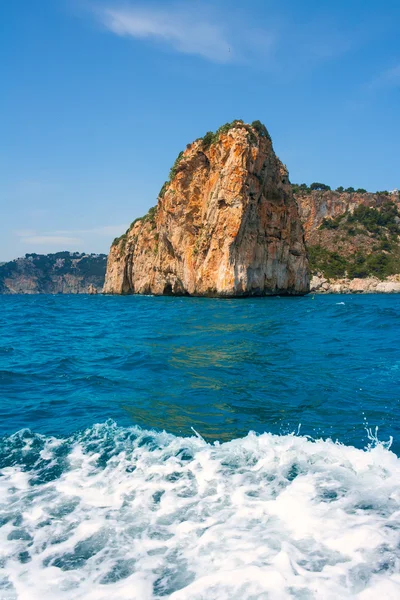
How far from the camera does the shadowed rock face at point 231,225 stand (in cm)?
4375

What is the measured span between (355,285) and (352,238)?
79.4 ft

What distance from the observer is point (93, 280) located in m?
187

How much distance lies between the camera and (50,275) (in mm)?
183750

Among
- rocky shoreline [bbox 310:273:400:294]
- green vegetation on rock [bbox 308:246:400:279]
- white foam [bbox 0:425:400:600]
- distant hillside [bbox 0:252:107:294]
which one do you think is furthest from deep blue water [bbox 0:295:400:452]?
distant hillside [bbox 0:252:107:294]

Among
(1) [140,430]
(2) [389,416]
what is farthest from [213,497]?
(2) [389,416]

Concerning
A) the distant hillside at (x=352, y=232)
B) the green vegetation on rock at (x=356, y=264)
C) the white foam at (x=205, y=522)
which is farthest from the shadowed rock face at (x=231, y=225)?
the distant hillside at (x=352, y=232)

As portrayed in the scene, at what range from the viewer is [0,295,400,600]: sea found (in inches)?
117

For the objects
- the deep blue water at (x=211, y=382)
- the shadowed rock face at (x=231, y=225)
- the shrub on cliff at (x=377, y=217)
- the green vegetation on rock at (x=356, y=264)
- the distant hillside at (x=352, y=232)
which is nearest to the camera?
the deep blue water at (x=211, y=382)

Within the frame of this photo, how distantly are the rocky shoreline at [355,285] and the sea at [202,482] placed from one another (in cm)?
7805

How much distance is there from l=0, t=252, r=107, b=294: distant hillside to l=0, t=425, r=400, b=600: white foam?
171 m

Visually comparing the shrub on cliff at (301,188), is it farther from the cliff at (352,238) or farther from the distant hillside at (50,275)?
the distant hillside at (50,275)

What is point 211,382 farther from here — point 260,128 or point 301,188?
point 301,188

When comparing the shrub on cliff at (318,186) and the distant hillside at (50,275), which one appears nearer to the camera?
the shrub on cliff at (318,186)

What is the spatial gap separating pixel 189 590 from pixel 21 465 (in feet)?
9.39
